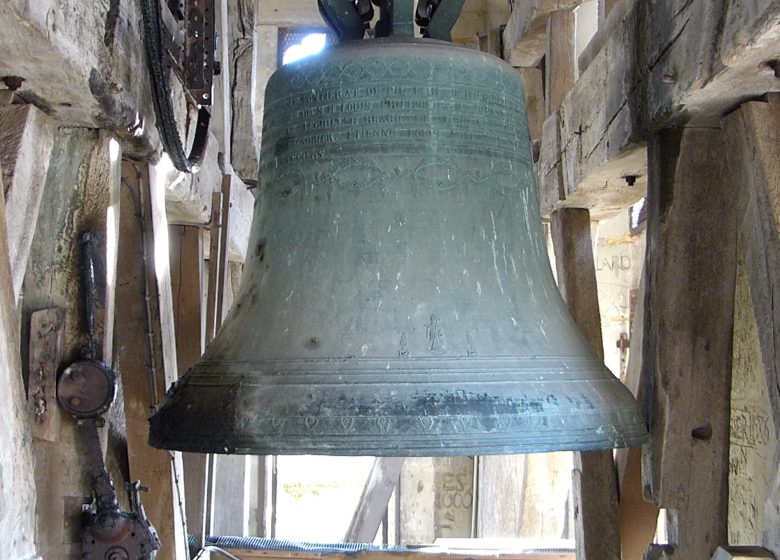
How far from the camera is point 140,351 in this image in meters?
2.35

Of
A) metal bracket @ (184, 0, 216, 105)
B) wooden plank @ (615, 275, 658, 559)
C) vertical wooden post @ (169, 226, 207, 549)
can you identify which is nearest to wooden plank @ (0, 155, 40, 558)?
metal bracket @ (184, 0, 216, 105)

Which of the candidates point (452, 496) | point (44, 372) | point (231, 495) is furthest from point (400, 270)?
point (452, 496)

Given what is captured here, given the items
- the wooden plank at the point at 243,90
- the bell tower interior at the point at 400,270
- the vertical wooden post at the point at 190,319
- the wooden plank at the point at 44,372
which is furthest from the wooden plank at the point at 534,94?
the wooden plank at the point at 44,372

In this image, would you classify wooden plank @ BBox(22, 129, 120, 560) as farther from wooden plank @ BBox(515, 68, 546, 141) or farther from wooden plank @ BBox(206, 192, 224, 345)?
wooden plank @ BBox(515, 68, 546, 141)

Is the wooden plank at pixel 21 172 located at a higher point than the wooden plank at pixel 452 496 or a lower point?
higher

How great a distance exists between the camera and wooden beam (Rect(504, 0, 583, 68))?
2967 millimetres

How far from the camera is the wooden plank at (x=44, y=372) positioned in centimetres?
173

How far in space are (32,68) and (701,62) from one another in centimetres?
102

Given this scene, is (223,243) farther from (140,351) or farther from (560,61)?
(560,61)

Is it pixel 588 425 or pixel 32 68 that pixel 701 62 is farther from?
pixel 32 68

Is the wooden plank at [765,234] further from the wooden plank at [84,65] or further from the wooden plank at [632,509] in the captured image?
the wooden plank at [84,65]

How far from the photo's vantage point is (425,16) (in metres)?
1.61

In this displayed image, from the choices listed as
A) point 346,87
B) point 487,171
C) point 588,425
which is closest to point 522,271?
point 487,171

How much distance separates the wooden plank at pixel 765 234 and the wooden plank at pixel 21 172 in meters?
1.17
